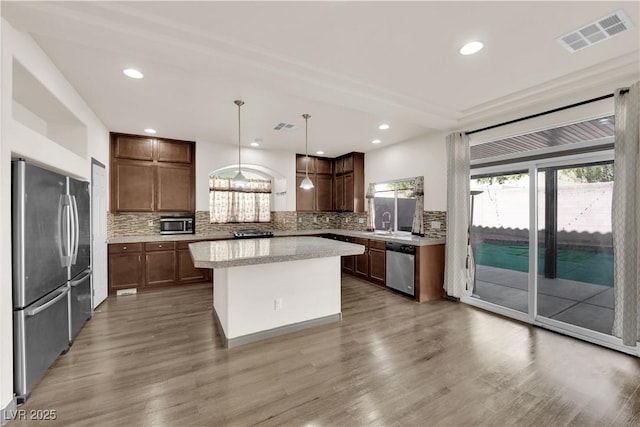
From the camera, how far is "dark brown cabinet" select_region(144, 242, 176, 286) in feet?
15.5

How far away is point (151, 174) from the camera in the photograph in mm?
5023

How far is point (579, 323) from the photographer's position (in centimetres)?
320

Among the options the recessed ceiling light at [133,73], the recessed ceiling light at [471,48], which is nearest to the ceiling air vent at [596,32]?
the recessed ceiling light at [471,48]

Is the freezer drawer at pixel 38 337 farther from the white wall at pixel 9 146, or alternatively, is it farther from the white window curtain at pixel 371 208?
the white window curtain at pixel 371 208

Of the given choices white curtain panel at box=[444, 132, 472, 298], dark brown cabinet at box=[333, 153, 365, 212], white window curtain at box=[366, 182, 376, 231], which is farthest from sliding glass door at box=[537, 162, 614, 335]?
dark brown cabinet at box=[333, 153, 365, 212]

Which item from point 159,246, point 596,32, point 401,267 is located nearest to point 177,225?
point 159,246

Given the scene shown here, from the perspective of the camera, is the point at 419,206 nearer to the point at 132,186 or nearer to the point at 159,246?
the point at 159,246

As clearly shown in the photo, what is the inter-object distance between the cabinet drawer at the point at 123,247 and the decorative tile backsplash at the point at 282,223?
34 cm

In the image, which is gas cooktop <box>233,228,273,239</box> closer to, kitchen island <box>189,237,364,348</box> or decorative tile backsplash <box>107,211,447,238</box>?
decorative tile backsplash <box>107,211,447,238</box>

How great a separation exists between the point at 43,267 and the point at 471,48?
4002mm

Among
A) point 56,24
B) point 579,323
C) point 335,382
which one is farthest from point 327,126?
point 579,323

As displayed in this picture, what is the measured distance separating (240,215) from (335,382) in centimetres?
464

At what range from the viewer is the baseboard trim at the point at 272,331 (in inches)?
112

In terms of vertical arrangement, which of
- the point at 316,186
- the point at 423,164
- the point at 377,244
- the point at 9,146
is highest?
the point at 423,164
